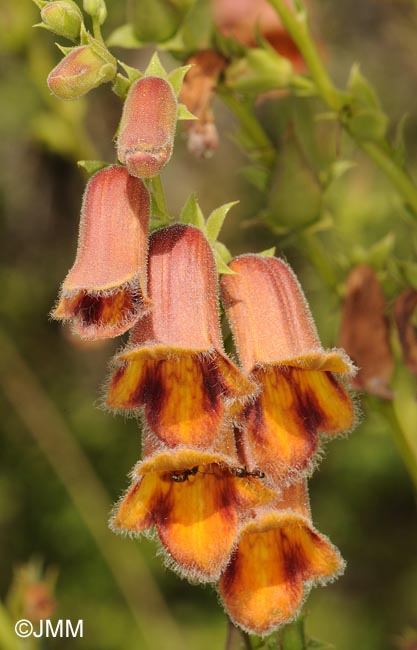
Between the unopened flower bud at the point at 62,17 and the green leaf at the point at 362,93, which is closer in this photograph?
the unopened flower bud at the point at 62,17

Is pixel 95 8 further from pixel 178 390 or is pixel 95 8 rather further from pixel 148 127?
pixel 178 390

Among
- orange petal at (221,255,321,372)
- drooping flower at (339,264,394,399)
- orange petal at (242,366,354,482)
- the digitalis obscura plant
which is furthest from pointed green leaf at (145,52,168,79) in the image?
drooping flower at (339,264,394,399)

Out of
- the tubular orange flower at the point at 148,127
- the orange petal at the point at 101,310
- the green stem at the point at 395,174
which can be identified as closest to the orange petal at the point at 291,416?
the orange petal at the point at 101,310

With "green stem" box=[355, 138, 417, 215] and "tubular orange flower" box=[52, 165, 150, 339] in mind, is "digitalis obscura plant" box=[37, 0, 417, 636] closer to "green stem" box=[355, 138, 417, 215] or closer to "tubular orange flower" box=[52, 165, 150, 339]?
"tubular orange flower" box=[52, 165, 150, 339]

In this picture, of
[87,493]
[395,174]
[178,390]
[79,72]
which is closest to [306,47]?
[395,174]

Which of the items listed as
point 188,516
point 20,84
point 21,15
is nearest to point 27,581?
point 188,516

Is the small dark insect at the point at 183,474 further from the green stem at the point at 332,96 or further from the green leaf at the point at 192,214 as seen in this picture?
the green stem at the point at 332,96
